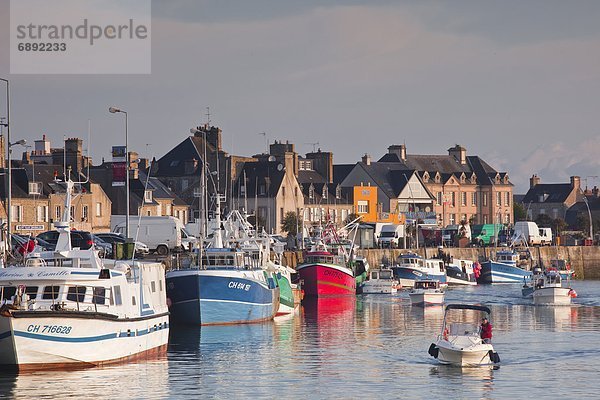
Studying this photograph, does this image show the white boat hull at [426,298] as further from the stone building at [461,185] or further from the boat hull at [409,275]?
the stone building at [461,185]

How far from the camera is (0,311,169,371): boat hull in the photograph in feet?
136

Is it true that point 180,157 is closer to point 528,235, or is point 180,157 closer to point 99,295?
point 528,235

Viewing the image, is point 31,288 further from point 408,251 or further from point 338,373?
point 408,251

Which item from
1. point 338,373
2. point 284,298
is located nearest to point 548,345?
point 338,373

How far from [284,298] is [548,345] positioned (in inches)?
838

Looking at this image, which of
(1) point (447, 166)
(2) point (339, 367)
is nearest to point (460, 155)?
(1) point (447, 166)

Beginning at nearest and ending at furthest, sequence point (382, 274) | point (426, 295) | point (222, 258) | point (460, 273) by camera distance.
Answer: point (222, 258)
point (426, 295)
point (382, 274)
point (460, 273)

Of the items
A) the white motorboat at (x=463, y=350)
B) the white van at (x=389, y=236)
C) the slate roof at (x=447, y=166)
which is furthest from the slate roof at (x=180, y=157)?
the white motorboat at (x=463, y=350)

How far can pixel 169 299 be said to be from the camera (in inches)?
2416

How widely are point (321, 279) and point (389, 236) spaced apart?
53.3 m

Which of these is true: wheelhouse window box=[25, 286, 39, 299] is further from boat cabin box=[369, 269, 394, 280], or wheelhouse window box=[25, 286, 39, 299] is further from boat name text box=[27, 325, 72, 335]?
boat cabin box=[369, 269, 394, 280]

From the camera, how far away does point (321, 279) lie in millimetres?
93250

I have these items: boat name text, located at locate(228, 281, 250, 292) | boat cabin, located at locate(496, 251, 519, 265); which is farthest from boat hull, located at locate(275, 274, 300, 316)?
boat cabin, located at locate(496, 251, 519, 265)

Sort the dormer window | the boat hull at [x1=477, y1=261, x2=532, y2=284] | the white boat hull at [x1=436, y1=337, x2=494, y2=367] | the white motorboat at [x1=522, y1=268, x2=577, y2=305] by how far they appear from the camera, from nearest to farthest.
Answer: the white boat hull at [x1=436, y1=337, x2=494, y2=367] → the white motorboat at [x1=522, y1=268, x2=577, y2=305] → the dormer window → the boat hull at [x1=477, y1=261, x2=532, y2=284]
